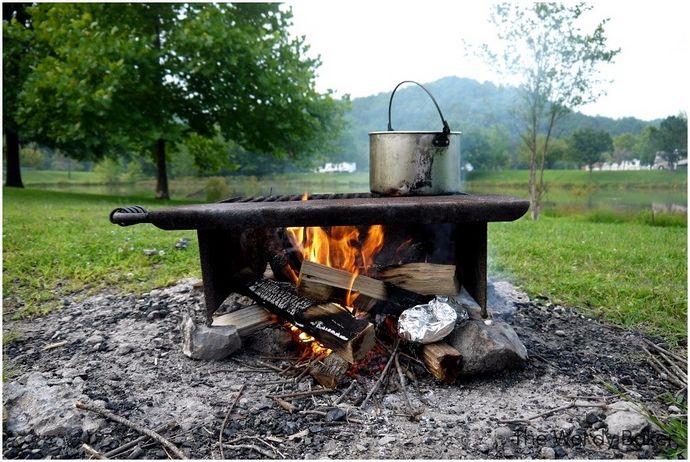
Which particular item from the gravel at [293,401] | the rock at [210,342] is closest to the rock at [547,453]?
the gravel at [293,401]

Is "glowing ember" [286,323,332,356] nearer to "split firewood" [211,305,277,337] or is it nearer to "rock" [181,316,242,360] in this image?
"split firewood" [211,305,277,337]

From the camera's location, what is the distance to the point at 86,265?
15.7 feet

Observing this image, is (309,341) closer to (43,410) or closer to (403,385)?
(403,385)

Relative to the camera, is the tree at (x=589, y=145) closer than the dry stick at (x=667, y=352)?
No

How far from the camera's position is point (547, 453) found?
6.52ft

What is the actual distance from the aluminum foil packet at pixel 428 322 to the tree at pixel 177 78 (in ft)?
33.1

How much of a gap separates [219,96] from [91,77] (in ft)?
9.57

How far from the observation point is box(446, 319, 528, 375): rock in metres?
2.54

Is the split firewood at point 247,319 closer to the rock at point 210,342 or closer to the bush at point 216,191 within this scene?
the rock at point 210,342

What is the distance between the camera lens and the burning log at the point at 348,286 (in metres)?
2.84

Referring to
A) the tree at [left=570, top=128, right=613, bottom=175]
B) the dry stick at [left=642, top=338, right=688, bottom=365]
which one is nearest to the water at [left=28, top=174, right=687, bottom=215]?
the tree at [left=570, top=128, right=613, bottom=175]

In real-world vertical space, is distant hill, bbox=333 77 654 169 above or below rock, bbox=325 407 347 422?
above

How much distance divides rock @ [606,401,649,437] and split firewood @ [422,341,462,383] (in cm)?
68

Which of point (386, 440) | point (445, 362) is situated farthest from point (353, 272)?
point (386, 440)
